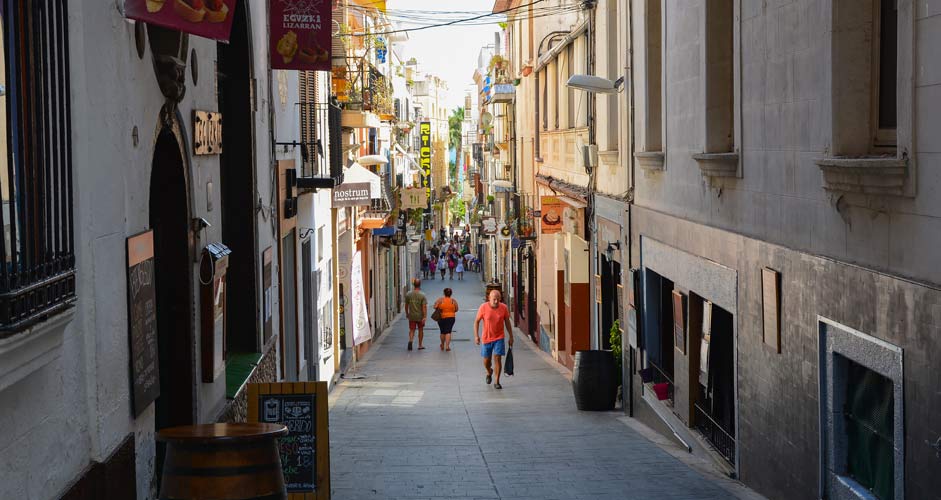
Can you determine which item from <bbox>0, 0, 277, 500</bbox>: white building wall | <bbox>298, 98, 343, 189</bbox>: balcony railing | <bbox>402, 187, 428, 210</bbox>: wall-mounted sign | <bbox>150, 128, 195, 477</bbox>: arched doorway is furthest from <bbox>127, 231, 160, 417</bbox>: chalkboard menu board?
<bbox>402, 187, 428, 210</bbox>: wall-mounted sign

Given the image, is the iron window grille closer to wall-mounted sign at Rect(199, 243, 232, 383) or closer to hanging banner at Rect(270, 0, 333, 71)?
wall-mounted sign at Rect(199, 243, 232, 383)

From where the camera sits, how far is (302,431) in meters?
9.12

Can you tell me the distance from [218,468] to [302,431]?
10.5ft

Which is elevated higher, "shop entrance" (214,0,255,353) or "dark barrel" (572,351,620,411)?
"shop entrance" (214,0,255,353)

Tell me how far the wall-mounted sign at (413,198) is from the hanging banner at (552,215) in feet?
65.9

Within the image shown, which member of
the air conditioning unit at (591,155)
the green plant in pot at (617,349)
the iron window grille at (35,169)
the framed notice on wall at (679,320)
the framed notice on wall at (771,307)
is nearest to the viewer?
the iron window grille at (35,169)

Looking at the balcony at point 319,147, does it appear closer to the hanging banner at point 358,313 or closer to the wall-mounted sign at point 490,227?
the hanging banner at point 358,313

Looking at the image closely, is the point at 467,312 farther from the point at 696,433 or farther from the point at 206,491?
the point at 206,491

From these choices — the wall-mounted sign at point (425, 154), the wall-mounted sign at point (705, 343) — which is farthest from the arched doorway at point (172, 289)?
the wall-mounted sign at point (425, 154)

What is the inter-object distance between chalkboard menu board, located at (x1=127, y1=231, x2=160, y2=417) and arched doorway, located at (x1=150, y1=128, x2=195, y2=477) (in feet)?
3.63

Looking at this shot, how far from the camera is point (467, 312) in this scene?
43.6m

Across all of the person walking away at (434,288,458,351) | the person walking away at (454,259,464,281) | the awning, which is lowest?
the person walking away at (454,259,464,281)

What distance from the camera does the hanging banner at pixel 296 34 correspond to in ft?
44.3

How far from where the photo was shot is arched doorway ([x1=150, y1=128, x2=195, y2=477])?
8539 millimetres
